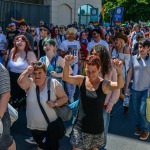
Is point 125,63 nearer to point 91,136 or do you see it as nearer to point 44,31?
point 44,31

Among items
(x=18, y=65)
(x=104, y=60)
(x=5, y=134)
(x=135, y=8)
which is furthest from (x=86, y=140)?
(x=135, y=8)

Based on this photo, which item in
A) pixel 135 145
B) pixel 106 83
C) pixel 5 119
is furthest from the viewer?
pixel 135 145

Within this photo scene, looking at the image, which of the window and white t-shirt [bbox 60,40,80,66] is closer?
white t-shirt [bbox 60,40,80,66]

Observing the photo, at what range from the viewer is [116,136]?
18.2ft

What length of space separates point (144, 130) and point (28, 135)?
1.91m

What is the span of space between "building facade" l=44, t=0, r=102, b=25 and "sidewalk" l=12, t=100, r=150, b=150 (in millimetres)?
17786

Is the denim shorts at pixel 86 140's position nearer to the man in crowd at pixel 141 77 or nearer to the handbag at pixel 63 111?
the handbag at pixel 63 111

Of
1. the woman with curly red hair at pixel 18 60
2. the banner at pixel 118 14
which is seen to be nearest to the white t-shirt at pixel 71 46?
the woman with curly red hair at pixel 18 60

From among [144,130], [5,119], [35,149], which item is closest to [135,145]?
[144,130]

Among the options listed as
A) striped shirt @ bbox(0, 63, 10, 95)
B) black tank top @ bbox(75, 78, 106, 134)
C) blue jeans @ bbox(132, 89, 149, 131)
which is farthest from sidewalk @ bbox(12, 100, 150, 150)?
striped shirt @ bbox(0, 63, 10, 95)

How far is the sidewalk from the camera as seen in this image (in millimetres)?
5062

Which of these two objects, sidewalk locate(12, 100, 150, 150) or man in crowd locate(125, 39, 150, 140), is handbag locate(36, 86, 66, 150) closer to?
sidewalk locate(12, 100, 150, 150)

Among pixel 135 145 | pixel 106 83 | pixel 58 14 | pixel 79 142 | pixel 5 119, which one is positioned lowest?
pixel 135 145

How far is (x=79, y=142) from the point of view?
365 centimetres
